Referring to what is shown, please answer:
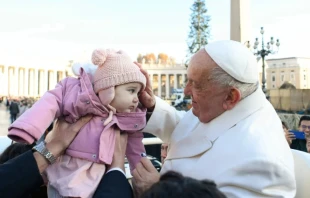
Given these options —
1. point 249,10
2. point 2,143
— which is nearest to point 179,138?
point 2,143

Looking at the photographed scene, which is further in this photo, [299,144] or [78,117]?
[299,144]

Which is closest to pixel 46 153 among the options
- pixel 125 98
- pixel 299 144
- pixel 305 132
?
pixel 125 98

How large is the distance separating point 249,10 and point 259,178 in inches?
678

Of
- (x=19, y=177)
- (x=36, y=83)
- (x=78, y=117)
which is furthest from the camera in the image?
(x=36, y=83)

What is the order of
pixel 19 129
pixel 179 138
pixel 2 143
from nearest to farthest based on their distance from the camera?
pixel 19 129
pixel 179 138
pixel 2 143

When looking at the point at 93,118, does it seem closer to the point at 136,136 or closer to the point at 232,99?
the point at 136,136

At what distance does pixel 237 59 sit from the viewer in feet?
5.15

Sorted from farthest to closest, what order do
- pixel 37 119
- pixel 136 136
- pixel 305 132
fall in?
1. pixel 305 132
2. pixel 136 136
3. pixel 37 119

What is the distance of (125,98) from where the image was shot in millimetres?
1680

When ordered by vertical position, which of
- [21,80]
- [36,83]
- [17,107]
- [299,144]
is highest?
[21,80]

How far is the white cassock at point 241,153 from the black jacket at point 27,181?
32 centimetres

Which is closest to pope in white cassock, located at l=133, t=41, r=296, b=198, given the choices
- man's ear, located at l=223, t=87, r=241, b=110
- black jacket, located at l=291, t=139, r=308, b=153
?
man's ear, located at l=223, t=87, r=241, b=110

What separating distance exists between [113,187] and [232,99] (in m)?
0.65

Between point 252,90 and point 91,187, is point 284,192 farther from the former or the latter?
point 91,187
